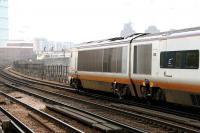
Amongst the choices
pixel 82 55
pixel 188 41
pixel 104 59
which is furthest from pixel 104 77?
pixel 188 41

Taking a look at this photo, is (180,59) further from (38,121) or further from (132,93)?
(38,121)

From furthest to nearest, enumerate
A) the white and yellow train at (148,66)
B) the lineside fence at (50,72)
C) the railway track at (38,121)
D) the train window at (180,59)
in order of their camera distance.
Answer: the lineside fence at (50,72) < the white and yellow train at (148,66) < the train window at (180,59) < the railway track at (38,121)

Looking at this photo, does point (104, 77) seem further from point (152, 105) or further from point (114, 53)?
point (152, 105)

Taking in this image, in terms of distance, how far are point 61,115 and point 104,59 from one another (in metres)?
7.12

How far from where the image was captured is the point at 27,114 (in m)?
17.8

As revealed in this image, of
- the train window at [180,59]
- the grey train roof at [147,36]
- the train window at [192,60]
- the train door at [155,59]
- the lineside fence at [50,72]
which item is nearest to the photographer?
the train window at [192,60]

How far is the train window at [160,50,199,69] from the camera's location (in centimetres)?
1575

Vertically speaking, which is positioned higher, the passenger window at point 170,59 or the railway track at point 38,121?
the passenger window at point 170,59

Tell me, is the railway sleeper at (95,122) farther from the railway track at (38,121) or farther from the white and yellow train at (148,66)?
the white and yellow train at (148,66)

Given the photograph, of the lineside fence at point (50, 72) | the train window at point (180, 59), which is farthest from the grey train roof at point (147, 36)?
the lineside fence at point (50, 72)

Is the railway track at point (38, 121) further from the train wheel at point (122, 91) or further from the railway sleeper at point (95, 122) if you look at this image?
the train wheel at point (122, 91)

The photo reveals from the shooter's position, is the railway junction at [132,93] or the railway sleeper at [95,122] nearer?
the railway sleeper at [95,122]

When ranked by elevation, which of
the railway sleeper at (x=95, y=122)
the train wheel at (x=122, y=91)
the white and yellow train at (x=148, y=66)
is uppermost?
the white and yellow train at (x=148, y=66)

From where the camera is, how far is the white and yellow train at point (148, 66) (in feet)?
52.6
